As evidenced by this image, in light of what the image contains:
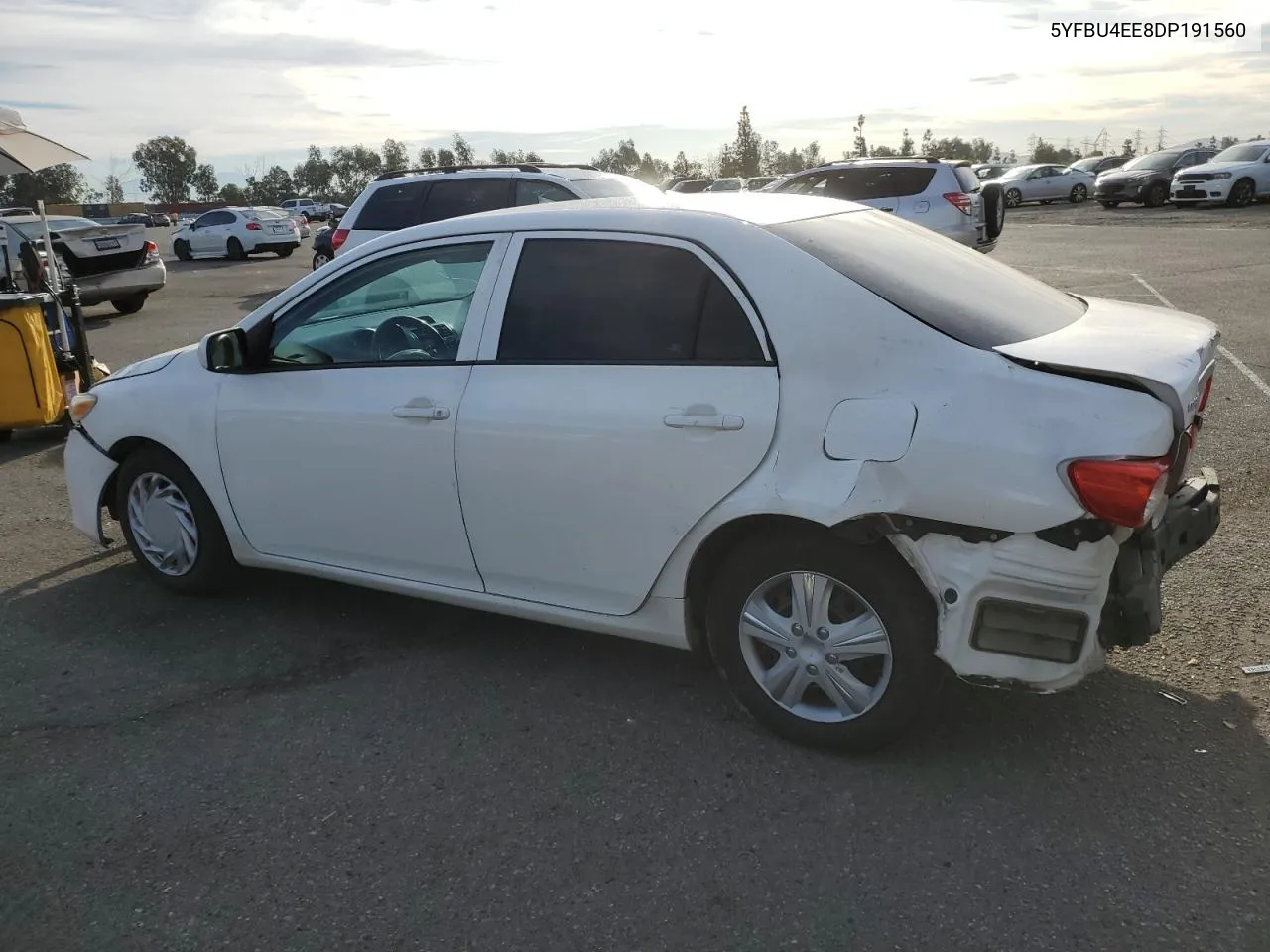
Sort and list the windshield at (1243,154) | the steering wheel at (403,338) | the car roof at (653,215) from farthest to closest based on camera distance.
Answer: the windshield at (1243,154) → the steering wheel at (403,338) → the car roof at (653,215)

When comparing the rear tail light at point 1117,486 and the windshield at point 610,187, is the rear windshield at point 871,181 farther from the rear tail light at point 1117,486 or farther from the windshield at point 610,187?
the rear tail light at point 1117,486

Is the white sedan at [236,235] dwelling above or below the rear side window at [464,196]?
below

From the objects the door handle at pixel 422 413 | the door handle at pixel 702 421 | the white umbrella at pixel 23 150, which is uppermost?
the white umbrella at pixel 23 150

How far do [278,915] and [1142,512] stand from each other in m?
2.42

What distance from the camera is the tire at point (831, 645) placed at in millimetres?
3195

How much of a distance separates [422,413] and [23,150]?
6682 millimetres

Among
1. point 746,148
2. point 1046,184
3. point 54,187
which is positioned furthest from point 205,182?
point 1046,184

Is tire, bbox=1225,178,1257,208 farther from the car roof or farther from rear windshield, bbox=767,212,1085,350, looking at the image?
the car roof

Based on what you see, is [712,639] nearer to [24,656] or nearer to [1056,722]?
[1056,722]

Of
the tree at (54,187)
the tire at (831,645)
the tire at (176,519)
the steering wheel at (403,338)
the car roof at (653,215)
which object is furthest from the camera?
the tree at (54,187)

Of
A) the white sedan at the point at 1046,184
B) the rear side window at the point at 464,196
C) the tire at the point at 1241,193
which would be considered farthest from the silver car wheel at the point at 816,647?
the white sedan at the point at 1046,184

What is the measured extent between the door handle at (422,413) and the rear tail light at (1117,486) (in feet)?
6.70

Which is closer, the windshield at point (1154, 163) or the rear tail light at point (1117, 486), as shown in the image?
the rear tail light at point (1117, 486)

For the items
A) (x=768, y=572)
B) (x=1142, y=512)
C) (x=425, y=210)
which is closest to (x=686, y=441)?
(x=768, y=572)
